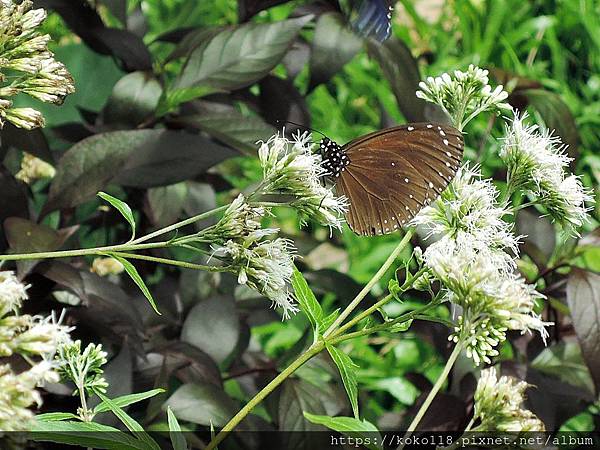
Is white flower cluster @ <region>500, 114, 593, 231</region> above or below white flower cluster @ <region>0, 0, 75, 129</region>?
below

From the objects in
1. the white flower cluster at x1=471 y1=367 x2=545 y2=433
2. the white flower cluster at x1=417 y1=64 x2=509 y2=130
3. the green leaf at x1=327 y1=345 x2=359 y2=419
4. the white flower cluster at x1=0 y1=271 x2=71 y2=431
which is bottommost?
the white flower cluster at x1=471 y1=367 x2=545 y2=433

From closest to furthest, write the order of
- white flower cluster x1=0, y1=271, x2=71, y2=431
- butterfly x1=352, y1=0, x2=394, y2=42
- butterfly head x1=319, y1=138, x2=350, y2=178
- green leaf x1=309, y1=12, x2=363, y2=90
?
white flower cluster x1=0, y1=271, x2=71, y2=431, butterfly head x1=319, y1=138, x2=350, y2=178, butterfly x1=352, y1=0, x2=394, y2=42, green leaf x1=309, y1=12, x2=363, y2=90

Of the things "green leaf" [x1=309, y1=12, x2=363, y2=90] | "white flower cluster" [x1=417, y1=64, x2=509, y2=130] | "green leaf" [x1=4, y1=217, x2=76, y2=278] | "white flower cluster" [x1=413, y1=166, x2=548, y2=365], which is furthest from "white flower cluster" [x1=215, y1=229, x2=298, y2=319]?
"green leaf" [x1=309, y1=12, x2=363, y2=90]

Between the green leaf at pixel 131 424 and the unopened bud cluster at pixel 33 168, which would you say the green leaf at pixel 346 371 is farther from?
the unopened bud cluster at pixel 33 168

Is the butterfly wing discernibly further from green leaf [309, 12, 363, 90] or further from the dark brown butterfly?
green leaf [309, 12, 363, 90]

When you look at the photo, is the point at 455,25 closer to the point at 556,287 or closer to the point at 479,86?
the point at 556,287

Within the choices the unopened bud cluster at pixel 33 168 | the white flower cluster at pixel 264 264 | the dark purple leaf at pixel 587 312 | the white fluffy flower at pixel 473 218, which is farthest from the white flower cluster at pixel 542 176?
the unopened bud cluster at pixel 33 168

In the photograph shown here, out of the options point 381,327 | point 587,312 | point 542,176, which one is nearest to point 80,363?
point 381,327
